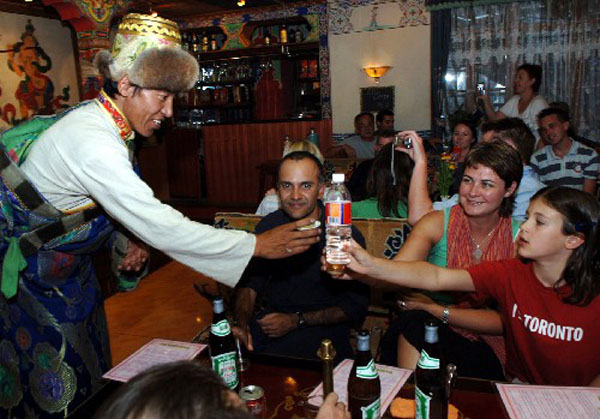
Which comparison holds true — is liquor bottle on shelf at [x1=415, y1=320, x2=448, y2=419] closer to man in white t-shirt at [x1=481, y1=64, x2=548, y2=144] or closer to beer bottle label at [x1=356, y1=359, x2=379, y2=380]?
beer bottle label at [x1=356, y1=359, x2=379, y2=380]

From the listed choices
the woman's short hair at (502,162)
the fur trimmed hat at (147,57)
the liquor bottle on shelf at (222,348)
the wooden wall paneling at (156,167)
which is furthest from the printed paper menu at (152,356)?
the wooden wall paneling at (156,167)

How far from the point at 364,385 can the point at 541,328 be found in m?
0.82

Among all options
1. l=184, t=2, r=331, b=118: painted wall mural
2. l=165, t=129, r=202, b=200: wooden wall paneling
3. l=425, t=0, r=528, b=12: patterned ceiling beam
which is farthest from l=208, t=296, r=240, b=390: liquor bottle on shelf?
l=165, t=129, r=202, b=200: wooden wall paneling

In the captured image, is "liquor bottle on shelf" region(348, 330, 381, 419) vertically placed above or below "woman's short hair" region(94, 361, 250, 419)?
below

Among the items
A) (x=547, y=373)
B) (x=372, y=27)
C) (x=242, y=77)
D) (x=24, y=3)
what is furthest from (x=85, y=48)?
(x=547, y=373)

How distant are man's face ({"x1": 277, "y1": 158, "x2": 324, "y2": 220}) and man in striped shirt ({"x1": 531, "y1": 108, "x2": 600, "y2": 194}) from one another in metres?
3.32

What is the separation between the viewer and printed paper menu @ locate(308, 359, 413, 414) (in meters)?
1.53

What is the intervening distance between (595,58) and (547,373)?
7.78m

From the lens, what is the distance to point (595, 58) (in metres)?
7.93

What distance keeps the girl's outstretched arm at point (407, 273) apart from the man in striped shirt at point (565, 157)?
351 cm

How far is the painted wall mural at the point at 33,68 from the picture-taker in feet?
26.2

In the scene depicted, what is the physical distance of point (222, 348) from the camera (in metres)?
1.63

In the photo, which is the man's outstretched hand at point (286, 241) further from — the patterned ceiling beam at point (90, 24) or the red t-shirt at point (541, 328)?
the patterned ceiling beam at point (90, 24)

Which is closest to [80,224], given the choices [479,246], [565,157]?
[479,246]
